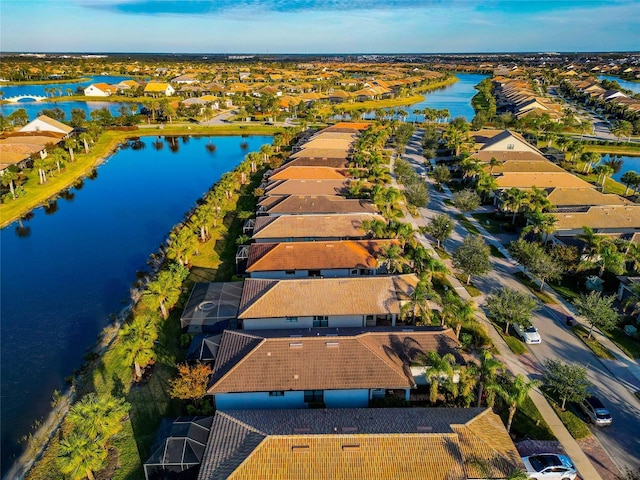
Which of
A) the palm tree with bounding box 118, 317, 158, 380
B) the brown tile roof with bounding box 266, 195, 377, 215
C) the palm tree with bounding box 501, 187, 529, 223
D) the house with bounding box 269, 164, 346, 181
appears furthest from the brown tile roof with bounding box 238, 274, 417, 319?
the house with bounding box 269, 164, 346, 181

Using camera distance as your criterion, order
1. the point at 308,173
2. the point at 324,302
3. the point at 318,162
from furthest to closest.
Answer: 1. the point at 318,162
2. the point at 308,173
3. the point at 324,302

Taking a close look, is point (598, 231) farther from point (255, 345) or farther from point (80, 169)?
point (80, 169)

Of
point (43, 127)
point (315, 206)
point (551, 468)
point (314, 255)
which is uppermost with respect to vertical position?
point (43, 127)

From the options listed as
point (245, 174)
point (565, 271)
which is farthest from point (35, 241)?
point (565, 271)

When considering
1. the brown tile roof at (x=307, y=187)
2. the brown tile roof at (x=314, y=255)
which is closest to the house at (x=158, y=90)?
the brown tile roof at (x=307, y=187)

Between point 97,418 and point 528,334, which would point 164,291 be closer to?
point 97,418

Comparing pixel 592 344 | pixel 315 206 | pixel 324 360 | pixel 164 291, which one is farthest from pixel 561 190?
pixel 164 291

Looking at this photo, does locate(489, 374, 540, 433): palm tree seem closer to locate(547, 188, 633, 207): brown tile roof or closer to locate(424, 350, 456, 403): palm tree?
locate(424, 350, 456, 403): palm tree
